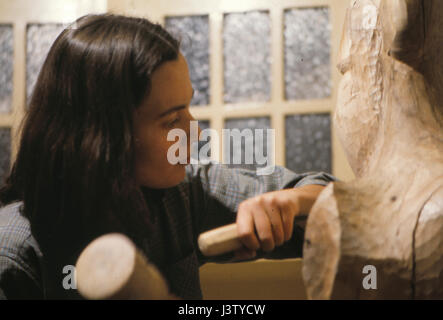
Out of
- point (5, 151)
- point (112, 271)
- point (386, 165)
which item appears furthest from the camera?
point (5, 151)

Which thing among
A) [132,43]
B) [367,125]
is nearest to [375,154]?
[367,125]

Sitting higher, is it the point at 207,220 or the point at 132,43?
the point at 132,43

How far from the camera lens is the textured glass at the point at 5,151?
0.54 metres

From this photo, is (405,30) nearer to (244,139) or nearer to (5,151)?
(244,139)

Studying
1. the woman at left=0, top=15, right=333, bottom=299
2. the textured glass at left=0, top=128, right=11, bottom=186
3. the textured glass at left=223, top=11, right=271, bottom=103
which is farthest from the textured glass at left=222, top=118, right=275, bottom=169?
the textured glass at left=0, top=128, right=11, bottom=186

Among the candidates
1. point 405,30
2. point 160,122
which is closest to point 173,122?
point 160,122

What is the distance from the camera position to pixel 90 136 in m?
0.40

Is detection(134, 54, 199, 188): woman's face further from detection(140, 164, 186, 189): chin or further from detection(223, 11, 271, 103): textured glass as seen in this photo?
detection(223, 11, 271, 103): textured glass

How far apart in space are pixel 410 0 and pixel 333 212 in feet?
0.65

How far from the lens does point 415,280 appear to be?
0.35m

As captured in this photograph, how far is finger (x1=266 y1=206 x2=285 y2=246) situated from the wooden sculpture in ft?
0.15

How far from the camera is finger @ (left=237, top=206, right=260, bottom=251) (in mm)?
374

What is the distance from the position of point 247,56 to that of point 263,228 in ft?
0.91
